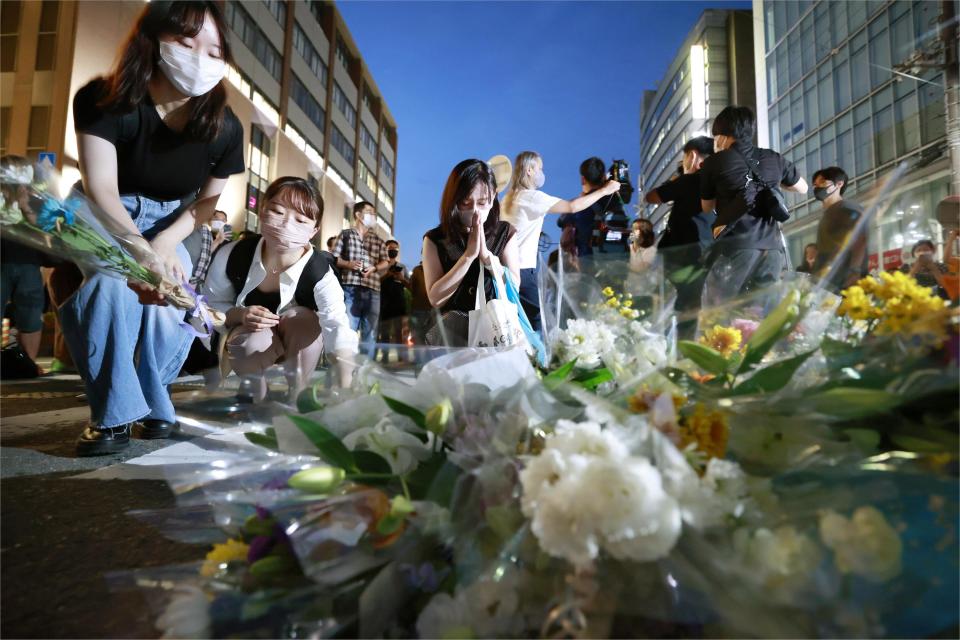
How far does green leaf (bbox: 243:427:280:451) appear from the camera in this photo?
2.35 ft

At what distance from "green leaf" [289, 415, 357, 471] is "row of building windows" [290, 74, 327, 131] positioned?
74.2 feet

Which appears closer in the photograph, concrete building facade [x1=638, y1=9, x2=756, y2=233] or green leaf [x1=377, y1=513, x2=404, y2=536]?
green leaf [x1=377, y1=513, x2=404, y2=536]

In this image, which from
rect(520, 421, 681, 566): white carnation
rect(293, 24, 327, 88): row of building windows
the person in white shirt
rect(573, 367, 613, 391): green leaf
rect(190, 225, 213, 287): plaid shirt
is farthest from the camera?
rect(293, 24, 327, 88): row of building windows

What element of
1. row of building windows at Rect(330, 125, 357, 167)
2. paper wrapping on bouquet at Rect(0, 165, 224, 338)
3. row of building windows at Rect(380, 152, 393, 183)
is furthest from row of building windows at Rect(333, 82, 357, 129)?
paper wrapping on bouquet at Rect(0, 165, 224, 338)

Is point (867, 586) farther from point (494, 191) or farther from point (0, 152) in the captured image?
point (0, 152)

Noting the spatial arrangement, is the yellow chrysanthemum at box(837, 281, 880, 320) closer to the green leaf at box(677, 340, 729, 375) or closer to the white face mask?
the green leaf at box(677, 340, 729, 375)

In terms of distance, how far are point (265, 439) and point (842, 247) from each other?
89 centimetres

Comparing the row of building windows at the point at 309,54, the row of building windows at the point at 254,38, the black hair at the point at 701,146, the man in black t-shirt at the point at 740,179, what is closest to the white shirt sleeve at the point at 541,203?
the man in black t-shirt at the point at 740,179

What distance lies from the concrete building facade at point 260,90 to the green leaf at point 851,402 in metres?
2.23

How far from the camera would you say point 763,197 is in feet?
10.9

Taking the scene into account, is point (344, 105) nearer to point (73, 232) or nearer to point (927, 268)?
point (73, 232)

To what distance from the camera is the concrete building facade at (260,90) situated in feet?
36.1

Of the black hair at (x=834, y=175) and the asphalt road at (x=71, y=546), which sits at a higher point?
the black hair at (x=834, y=175)

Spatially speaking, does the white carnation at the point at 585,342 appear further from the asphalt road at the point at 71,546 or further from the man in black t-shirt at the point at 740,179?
the man in black t-shirt at the point at 740,179
